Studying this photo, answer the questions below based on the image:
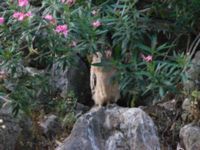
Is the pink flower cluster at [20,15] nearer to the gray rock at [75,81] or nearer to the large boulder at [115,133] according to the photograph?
the large boulder at [115,133]

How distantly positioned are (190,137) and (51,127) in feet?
4.29

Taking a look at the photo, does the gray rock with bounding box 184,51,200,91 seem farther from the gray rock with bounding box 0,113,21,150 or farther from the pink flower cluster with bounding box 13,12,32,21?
the gray rock with bounding box 0,113,21,150

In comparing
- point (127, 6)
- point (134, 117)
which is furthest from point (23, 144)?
point (127, 6)

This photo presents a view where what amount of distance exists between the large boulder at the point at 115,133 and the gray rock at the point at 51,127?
0.84 metres

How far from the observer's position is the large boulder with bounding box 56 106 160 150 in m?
3.45

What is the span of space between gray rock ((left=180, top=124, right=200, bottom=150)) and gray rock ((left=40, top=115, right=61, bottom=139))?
3.79ft

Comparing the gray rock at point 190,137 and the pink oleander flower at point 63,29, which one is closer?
the pink oleander flower at point 63,29

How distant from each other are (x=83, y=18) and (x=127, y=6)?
1.20 feet

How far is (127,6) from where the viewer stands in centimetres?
360

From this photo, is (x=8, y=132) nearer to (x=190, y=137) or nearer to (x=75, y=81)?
(x=75, y=81)

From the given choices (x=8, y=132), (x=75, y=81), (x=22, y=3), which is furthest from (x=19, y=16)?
(x=75, y=81)

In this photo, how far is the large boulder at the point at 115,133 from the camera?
3447 millimetres

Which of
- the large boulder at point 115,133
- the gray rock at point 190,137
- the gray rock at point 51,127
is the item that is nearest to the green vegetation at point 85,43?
the large boulder at point 115,133

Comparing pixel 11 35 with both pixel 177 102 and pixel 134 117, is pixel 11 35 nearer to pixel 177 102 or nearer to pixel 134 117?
pixel 134 117
